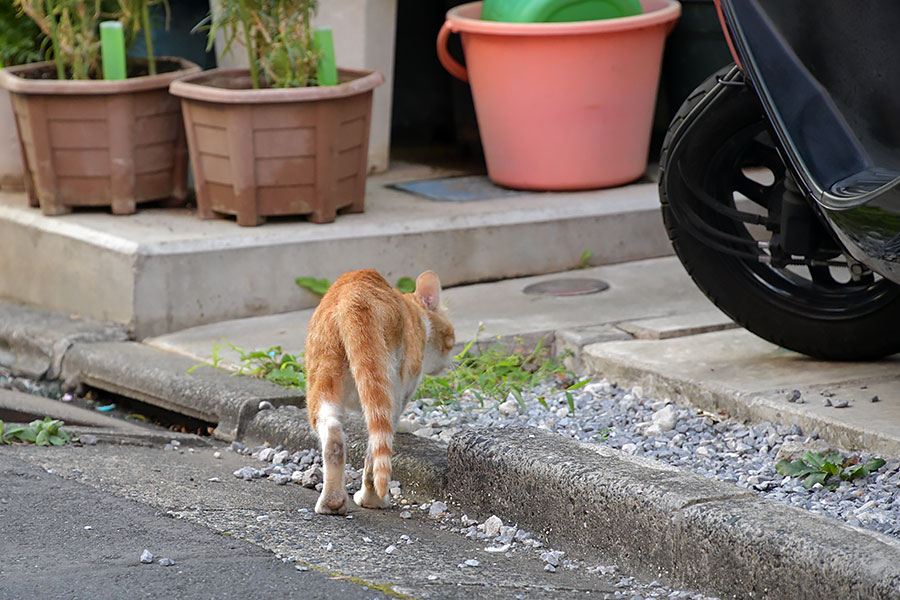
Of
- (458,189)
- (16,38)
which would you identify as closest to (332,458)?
(458,189)

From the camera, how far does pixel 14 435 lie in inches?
139

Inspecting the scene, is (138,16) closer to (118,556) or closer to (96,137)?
(96,137)

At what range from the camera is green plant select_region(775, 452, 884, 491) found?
2.85 metres

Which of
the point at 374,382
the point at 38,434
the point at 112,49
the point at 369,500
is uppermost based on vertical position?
the point at 112,49

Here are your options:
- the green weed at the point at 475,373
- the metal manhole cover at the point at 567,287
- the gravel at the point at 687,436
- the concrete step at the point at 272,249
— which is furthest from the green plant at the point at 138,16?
the gravel at the point at 687,436

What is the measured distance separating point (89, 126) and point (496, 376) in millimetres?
2039

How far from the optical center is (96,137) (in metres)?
4.93

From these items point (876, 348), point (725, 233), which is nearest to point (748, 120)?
point (725, 233)

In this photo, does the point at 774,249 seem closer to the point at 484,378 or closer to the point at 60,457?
the point at 484,378

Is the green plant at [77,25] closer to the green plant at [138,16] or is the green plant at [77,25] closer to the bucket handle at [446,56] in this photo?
the green plant at [138,16]

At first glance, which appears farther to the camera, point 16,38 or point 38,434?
point 16,38

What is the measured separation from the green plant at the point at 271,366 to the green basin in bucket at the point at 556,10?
6.68 feet

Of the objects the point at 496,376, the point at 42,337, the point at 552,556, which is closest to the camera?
the point at 552,556

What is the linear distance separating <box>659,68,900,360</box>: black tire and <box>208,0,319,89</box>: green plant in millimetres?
1813
